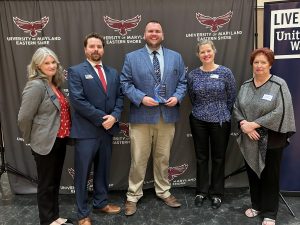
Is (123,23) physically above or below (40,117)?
above

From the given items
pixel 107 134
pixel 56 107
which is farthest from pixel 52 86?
pixel 107 134

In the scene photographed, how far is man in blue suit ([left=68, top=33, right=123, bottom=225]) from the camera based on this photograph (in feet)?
8.19

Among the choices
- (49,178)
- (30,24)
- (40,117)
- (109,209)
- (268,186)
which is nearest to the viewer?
(40,117)

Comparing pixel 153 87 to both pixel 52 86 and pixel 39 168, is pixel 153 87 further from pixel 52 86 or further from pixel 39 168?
pixel 39 168

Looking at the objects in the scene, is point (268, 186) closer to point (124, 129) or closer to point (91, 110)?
point (124, 129)

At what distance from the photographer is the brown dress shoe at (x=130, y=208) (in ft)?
9.26

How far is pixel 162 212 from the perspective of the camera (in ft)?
9.43

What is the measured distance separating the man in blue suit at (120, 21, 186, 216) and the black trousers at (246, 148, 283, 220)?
0.86m

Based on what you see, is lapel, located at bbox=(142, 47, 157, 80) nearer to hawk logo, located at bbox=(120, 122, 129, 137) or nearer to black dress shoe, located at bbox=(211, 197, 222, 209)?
hawk logo, located at bbox=(120, 122, 129, 137)

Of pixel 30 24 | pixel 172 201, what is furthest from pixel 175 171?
pixel 30 24

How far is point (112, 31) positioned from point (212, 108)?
4.10 feet

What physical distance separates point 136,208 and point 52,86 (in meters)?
1.41

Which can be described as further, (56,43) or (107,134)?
(56,43)

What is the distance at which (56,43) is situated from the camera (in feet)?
9.95
